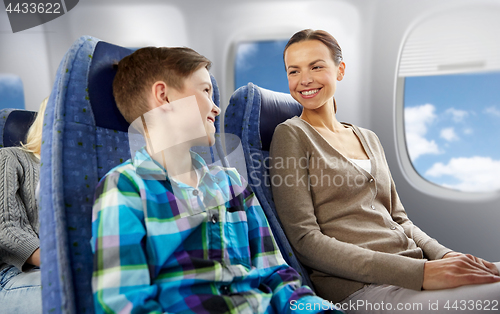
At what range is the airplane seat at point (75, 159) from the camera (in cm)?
82

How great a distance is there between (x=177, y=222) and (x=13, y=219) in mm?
1185

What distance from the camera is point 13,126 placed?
2059 millimetres

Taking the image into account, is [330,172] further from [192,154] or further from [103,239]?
[103,239]

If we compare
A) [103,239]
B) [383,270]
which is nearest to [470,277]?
[383,270]

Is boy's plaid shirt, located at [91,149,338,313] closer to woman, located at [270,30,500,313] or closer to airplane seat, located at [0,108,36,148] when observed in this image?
woman, located at [270,30,500,313]

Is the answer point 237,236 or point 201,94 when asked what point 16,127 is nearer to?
point 201,94

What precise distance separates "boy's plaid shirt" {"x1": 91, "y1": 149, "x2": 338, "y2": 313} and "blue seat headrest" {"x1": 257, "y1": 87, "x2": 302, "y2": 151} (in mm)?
473

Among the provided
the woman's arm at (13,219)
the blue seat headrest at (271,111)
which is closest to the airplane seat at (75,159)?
the blue seat headrest at (271,111)

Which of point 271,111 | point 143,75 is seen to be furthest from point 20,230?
point 271,111

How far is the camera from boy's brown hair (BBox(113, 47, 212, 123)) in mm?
975

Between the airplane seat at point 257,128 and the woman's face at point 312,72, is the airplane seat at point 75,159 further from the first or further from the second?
the woman's face at point 312,72

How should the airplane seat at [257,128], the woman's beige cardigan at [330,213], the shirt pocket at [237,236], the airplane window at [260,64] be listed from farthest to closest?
the airplane window at [260,64] → the airplane seat at [257,128] → the woman's beige cardigan at [330,213] → the shirt pocket at [237,236]

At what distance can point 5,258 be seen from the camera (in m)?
1.57

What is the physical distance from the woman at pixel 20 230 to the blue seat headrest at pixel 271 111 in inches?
43.5
